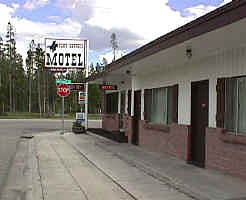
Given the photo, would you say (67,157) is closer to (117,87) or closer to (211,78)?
(211,78)

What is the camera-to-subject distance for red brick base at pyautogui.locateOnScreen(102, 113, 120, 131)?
2362 cm

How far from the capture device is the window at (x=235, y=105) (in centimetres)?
944

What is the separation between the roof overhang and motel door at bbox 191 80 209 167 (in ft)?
3.08

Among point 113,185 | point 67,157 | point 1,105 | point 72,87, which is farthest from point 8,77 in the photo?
point 113,185

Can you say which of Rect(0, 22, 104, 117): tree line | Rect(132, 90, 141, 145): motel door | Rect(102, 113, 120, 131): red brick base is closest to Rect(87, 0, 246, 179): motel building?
Rect(132, 90, 141, 145): motel door

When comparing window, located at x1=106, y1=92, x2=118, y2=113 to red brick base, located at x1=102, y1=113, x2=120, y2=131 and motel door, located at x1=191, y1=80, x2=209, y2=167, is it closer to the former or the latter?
red brick base, located at x1=102, y1=113, x2=120, y2=131

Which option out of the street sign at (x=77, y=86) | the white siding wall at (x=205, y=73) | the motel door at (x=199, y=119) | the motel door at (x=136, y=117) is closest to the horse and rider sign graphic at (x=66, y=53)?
the street sign at (x=77, y=86)

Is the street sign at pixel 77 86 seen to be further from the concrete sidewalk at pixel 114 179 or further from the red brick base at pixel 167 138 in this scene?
the concrete sidewalk at pixel 114 179

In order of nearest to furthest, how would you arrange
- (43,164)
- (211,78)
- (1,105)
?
1. (211,78)
2. (43,164)
3. (1,105)

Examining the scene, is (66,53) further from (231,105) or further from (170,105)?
(231,105)

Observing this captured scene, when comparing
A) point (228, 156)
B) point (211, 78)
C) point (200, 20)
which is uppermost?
point (200, 20)

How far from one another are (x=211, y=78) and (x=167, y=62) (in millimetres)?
2463

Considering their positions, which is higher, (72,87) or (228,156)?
(72,87)

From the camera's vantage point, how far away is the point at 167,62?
1301cm
